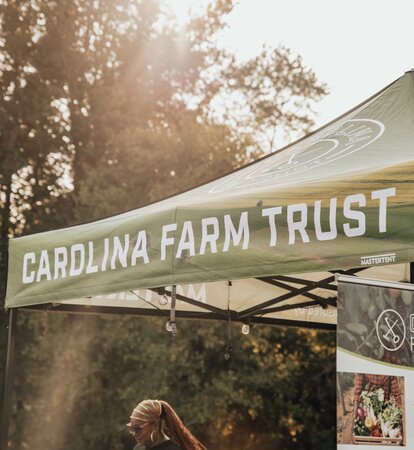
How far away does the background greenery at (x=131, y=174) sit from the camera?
19359 millimetres

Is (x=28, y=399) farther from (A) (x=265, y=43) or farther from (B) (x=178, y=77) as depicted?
(A) (x=265, y=43)

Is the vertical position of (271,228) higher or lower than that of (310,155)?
lower

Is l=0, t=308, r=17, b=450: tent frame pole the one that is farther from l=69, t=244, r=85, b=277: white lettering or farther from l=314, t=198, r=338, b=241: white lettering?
l=314, t=198, r=338, b=241: white lettering

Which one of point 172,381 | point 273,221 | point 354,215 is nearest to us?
point 354,215

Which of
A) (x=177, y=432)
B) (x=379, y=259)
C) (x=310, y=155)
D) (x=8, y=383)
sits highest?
(x=310, y=155)

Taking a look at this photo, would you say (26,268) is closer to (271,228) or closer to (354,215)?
(271,228)

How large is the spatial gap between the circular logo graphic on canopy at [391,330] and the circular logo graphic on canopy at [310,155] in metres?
0.89

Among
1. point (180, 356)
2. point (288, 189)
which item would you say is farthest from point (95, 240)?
point (180, 356)

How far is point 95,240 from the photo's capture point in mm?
5703

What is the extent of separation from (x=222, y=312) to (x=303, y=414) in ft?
46.4

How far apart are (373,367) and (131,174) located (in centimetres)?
1756

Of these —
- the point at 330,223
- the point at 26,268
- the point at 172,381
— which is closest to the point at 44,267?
the point at 26,268

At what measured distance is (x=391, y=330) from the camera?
3.94m

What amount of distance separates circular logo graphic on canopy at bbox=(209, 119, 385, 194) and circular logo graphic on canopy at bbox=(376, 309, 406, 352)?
2.93 feet
